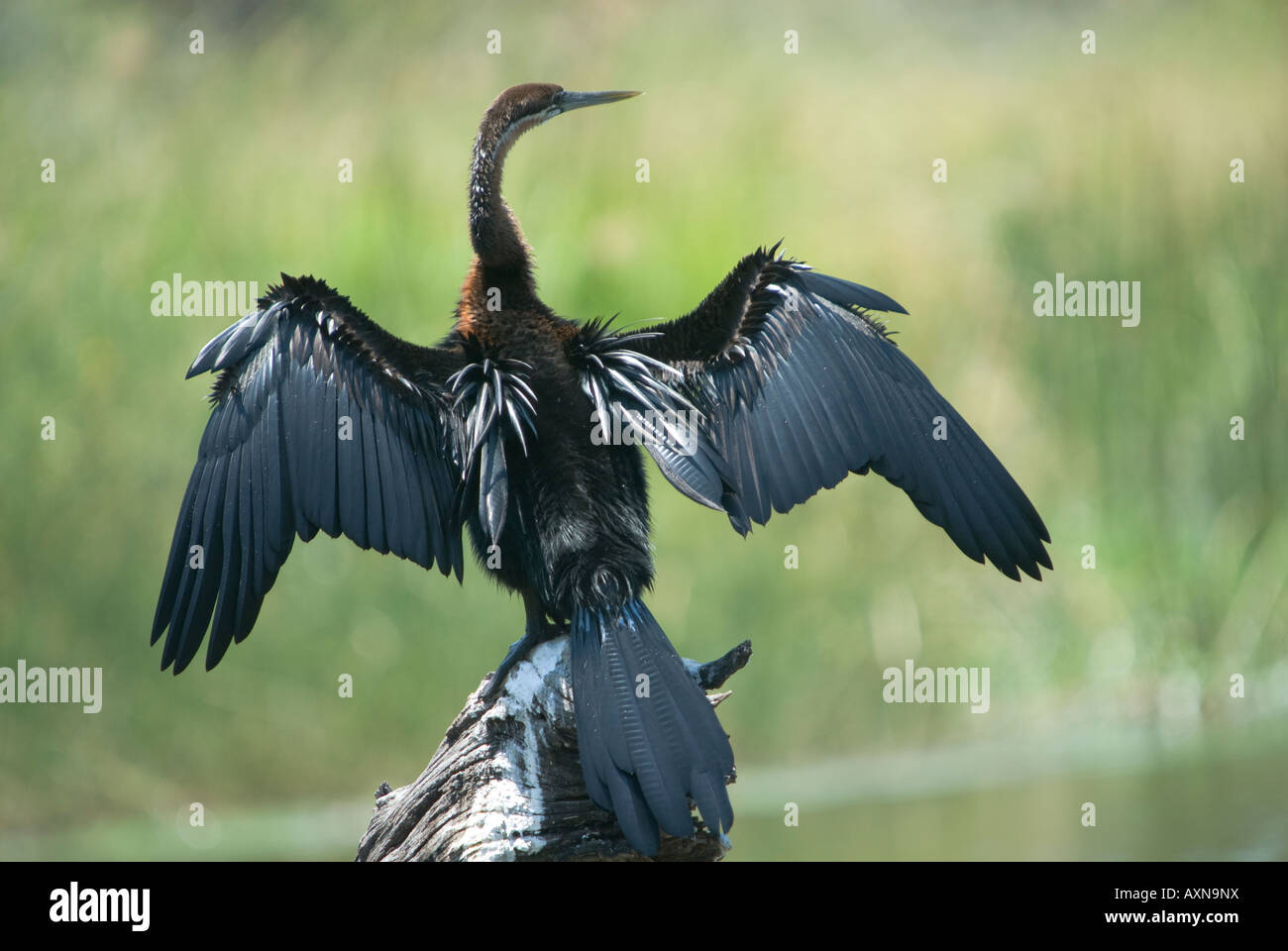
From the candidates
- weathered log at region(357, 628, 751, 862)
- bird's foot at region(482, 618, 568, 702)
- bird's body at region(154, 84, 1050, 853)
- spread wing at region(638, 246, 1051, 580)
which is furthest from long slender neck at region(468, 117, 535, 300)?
weathered log at region(357, 628, 751, 862)

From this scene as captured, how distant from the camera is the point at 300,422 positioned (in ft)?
13.2

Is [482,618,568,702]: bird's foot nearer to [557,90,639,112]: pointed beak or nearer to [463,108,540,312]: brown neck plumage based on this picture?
[463,108,540,312]: brown neck plumage

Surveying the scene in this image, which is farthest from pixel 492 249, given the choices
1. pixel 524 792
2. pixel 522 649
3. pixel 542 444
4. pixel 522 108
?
pixel 524 792

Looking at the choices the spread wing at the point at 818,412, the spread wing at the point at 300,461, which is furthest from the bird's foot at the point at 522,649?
the spread wing at the point at 818,412

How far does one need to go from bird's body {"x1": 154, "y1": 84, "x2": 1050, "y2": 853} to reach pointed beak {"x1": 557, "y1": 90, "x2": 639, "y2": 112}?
111cm

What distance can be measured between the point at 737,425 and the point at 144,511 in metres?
4.61

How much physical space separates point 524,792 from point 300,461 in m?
1.16

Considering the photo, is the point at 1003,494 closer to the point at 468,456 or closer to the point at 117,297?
the point at 468,456

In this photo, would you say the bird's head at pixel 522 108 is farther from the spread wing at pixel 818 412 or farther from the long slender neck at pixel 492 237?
the spread wing at pixel 818 412

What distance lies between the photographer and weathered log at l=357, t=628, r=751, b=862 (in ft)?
12.6

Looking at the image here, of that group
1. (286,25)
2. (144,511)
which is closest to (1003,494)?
(144,511)

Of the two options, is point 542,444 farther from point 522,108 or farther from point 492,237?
point 522,108

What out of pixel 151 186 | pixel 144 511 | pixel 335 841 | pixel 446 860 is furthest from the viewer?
pixel 151 186

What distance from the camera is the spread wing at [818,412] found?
412 cm
